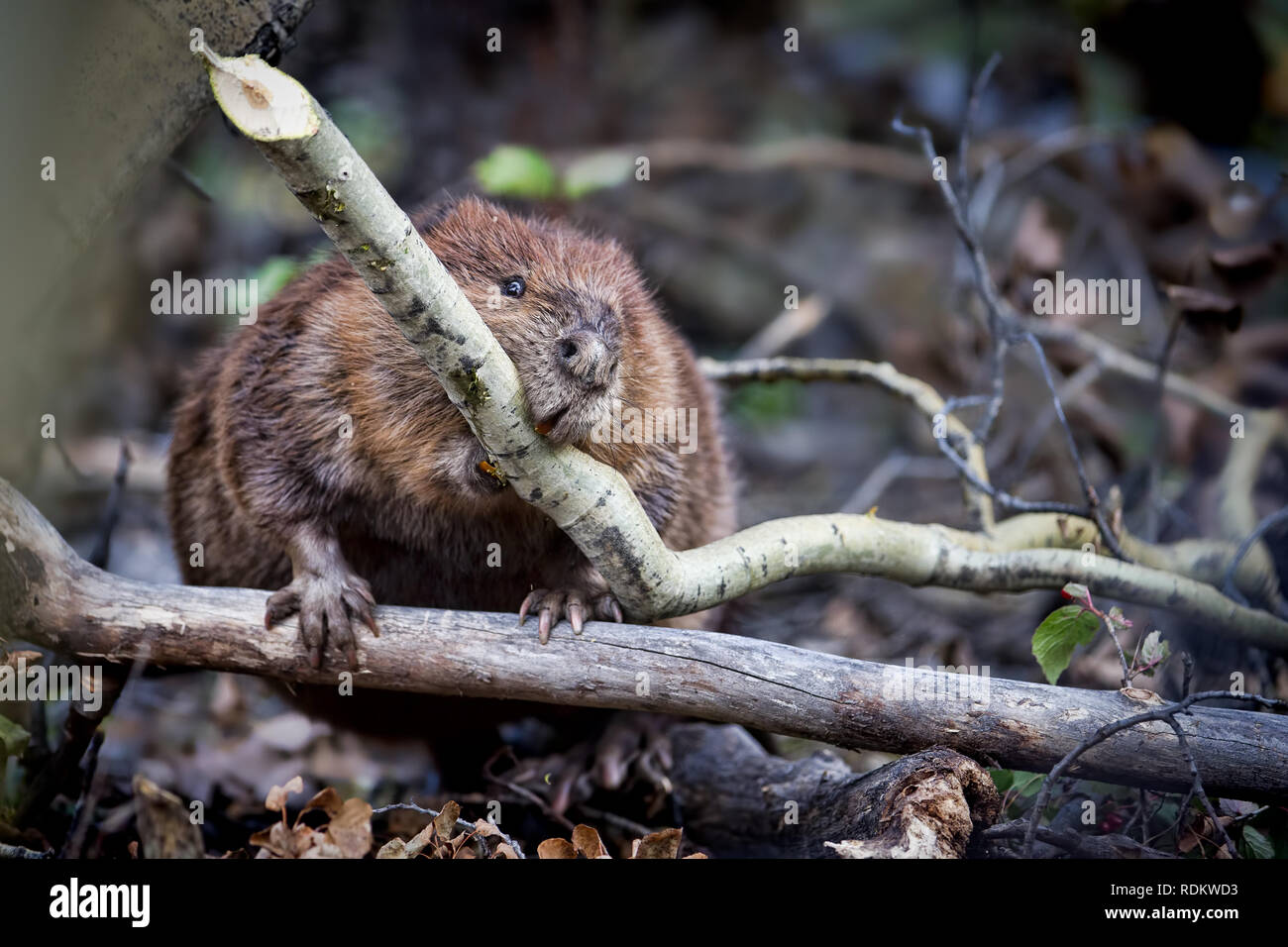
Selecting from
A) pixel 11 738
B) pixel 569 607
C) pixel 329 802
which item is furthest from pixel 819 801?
pixel 11 738

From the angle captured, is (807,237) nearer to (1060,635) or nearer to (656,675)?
(1060,635)

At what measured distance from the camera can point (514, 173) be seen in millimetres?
5578

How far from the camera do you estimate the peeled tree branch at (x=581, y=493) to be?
2141 millimetres

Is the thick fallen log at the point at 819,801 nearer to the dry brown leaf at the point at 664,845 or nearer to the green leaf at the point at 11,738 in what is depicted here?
the dry brown leaf at the point at 664,845

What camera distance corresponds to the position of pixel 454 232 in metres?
3.45

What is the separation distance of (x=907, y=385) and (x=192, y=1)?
3.01 meters

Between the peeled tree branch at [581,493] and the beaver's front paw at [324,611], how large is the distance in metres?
0.76

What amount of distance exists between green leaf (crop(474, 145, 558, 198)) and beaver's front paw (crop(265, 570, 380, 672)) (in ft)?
9.30

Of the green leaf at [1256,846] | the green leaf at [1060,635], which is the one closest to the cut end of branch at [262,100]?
the green leaf at [1060,635]

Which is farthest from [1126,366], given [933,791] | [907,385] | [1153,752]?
[933,791]

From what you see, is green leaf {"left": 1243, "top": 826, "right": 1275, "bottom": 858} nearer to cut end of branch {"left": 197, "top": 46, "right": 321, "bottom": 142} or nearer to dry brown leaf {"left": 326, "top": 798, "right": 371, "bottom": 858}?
dry brown leaf {"left": 326, "top": 798, "right": 371, "bottom": 858}

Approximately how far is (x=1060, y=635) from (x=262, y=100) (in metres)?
2.61

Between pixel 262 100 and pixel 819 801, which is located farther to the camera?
pixel 819 801
